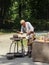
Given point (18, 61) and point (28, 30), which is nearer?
point (18, 61)

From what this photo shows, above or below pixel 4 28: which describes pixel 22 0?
above

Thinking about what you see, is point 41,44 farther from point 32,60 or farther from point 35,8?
point 35,8

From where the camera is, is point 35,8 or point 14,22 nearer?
point 14,22

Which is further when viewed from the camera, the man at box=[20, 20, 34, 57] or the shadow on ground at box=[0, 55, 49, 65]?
the man at box=[20, 20, 34, 57]

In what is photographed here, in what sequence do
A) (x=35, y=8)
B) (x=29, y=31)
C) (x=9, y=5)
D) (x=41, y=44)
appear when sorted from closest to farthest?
1. (x=41, y=44)
2. (x=29, y=31)
3. (x=9, y=5)
4. (x=35, y=8)

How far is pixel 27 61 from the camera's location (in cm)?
983

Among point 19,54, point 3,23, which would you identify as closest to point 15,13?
point 3,23

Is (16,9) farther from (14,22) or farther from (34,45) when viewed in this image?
(34,45)

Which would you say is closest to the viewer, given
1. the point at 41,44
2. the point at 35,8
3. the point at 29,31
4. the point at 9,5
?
the point at 41,44

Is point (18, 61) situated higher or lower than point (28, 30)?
lower

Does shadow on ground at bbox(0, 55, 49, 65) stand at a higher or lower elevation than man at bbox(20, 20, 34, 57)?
lower

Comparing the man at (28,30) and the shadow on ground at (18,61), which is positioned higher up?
the man at (28,30)

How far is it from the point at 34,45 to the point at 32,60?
56 cm

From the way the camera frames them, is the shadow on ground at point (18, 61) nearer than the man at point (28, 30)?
Yes
